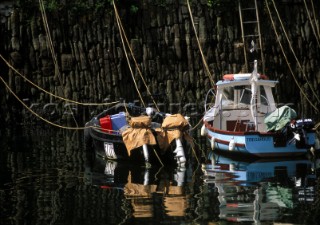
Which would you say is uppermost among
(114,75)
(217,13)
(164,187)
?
(217,13)

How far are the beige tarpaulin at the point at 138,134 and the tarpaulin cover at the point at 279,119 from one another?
3.86 metres

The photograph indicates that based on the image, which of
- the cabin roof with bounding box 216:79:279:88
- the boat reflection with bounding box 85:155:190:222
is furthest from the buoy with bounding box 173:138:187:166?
the cabin roof with bounding box 216:79:279:88

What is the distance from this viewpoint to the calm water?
1490cm

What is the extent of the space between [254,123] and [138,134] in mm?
5101

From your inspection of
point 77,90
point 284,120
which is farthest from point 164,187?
point 77,90

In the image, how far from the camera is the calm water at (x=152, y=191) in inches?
587

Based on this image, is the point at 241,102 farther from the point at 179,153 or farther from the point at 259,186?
the point at 259,186

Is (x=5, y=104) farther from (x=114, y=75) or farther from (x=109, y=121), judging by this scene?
(x=109, y=121)

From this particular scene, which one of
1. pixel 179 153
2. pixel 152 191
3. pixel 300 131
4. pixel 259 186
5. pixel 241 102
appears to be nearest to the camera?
pixel 152 191

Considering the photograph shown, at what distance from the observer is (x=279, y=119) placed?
74.8 ft

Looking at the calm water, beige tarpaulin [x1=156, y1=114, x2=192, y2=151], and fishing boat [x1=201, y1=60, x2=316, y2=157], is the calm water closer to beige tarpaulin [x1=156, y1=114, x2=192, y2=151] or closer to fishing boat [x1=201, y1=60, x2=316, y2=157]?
fishing boat [x1=201, y1=60, x2=316, y2=157]

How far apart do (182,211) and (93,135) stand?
942 centimetres

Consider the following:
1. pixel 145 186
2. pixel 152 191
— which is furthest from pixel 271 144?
pixel 152 191

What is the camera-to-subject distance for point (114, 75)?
36.2 metres
